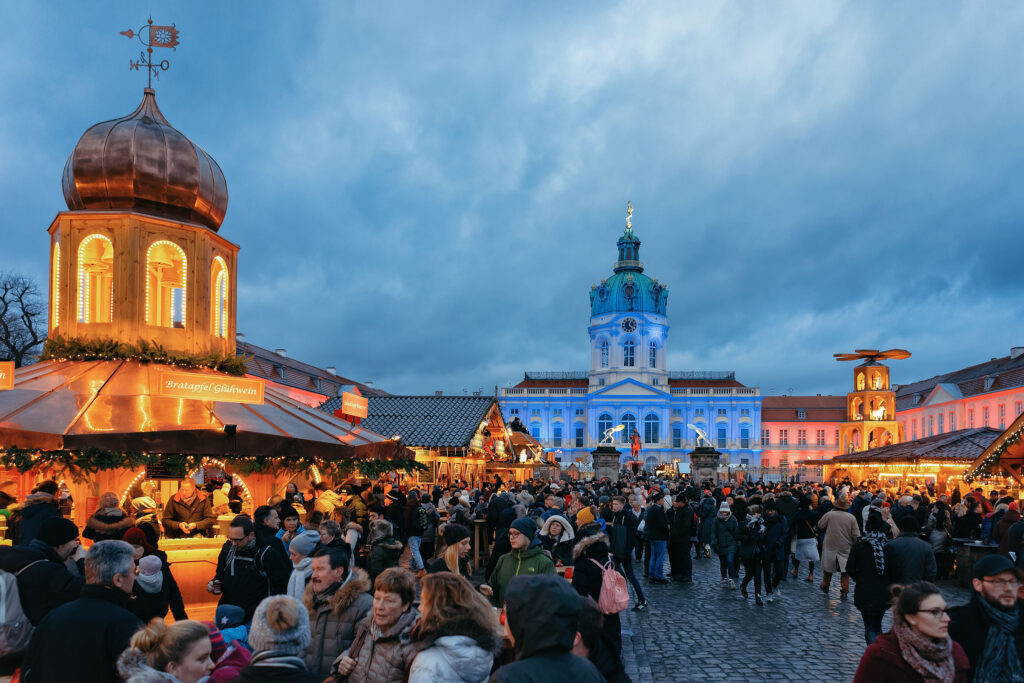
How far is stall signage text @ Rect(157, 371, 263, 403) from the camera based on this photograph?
11.3 meters

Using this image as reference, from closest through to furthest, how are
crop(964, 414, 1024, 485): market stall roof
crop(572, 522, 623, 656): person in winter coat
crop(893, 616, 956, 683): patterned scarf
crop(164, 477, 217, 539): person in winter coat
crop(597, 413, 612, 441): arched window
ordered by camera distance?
1. crop(893, 616, 956, 683): patterned scarf
2. crop(572, 522, 623, 656): person in winter coat
3. crop(164, 477, 217, 539): person in winter coat
4. crop(964, 414, 1024, 485): market stall roof
5. crop(597, 413, 612, 441): arched window

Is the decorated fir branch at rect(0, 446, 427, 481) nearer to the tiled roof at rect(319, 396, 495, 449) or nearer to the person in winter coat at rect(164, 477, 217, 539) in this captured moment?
the person in winter coat at rect(164, 477, 217, 539)

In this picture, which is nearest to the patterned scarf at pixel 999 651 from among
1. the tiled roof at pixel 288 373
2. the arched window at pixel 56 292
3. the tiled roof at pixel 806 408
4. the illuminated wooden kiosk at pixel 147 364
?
the illuminated wooden kiosk at pixel 147 364

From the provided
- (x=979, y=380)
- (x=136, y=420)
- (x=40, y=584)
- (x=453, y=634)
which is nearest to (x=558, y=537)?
(x=40, y=584)

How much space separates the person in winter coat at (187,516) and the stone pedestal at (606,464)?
25.2 meters

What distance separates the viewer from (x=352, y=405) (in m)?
14.1

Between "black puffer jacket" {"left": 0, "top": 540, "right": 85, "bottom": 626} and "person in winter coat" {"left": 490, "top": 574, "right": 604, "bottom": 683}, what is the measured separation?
325 cm

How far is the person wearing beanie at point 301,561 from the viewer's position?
5238mm

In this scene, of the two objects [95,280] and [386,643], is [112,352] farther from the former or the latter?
[386,643]

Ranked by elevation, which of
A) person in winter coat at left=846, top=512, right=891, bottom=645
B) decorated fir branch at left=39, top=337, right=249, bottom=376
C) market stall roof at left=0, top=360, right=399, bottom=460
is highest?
decorated fir branch at left=39, top=337, right=249, bottom=376

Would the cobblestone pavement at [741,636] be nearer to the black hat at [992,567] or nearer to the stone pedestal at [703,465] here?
the black hat at [992,567]

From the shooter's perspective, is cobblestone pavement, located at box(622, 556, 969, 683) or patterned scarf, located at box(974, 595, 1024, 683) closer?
patterned scarf, located at box(974, 595, 1024, 683)

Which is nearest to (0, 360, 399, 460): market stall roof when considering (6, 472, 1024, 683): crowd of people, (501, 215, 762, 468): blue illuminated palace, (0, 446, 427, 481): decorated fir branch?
(0, 446, 427, 481): decorated fir branch

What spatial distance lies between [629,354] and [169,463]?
75.6 meters
